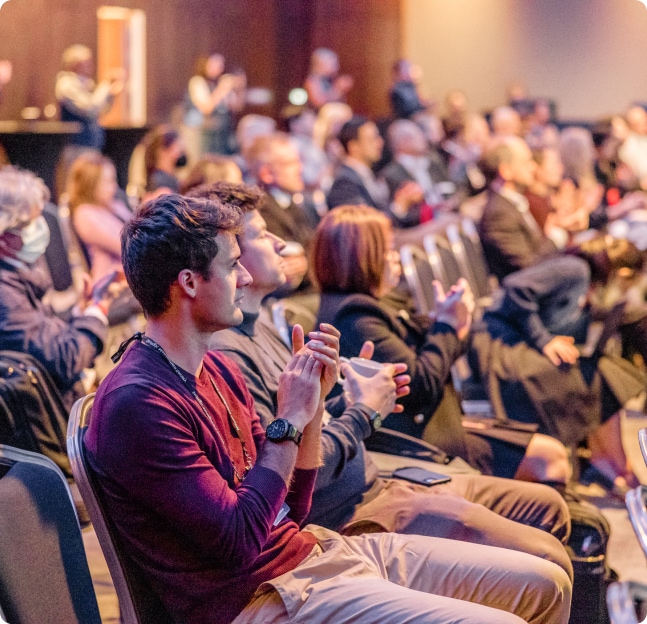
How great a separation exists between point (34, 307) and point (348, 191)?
156 inches

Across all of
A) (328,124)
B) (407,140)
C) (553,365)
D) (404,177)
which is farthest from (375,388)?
(328,124)

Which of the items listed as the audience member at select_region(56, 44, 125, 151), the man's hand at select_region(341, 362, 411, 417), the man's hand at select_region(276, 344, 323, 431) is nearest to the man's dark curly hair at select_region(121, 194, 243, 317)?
the man's hand at select_region(276, 344, 323, 431)

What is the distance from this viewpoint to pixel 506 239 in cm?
491

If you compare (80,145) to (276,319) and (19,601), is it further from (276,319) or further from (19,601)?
(19,601)

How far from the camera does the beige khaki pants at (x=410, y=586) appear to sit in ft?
5.25

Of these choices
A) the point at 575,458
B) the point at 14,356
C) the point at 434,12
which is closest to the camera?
the point at 14,356

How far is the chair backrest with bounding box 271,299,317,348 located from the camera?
2775mm

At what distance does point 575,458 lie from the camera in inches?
145

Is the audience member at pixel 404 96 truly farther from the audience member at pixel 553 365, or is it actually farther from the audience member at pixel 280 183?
the audience member at pixel 553 365

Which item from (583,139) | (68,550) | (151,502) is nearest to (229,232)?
(151,502)

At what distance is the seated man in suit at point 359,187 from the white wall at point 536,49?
6.26 metres

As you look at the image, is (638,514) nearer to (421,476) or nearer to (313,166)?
(421,476)

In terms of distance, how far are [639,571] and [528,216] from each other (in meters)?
2.56

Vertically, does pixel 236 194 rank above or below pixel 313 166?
above
